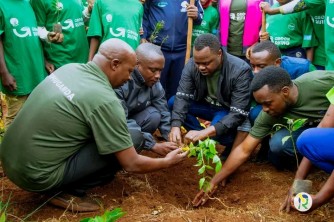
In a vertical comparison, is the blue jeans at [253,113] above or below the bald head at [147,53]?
below

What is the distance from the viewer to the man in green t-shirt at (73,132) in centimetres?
281

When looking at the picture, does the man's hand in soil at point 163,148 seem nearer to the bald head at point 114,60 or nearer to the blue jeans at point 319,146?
the bald head at point 114,60

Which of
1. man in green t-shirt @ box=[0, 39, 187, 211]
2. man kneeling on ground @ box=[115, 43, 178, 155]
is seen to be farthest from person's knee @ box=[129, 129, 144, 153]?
man in green t-shirt @ box=[0, 39, 187, 211]

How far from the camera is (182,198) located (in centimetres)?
370

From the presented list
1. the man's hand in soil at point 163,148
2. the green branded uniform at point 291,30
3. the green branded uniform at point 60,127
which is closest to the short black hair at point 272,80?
the man's hand in soil at point 163,148

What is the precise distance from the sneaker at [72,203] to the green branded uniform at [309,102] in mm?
1457

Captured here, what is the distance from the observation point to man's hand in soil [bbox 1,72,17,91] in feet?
13.9

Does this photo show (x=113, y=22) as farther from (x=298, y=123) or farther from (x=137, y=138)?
(x=298, y=123)

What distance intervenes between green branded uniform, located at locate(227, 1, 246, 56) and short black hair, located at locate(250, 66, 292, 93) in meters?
2.06

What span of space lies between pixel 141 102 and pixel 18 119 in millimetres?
1474

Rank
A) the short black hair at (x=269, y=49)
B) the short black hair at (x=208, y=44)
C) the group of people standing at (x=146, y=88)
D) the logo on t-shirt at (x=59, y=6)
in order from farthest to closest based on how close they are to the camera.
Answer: the logo on t-shirt at (x=59, y=6) < the short black hair at (x=269, y=49) < the short black hair at (x=208, y=44) < the group of people standing at (x=146, y=88)

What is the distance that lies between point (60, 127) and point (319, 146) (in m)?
1.76

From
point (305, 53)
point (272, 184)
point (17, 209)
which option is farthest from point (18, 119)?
point (305, 53)

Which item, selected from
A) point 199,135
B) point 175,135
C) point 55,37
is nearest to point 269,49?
point 199,135
